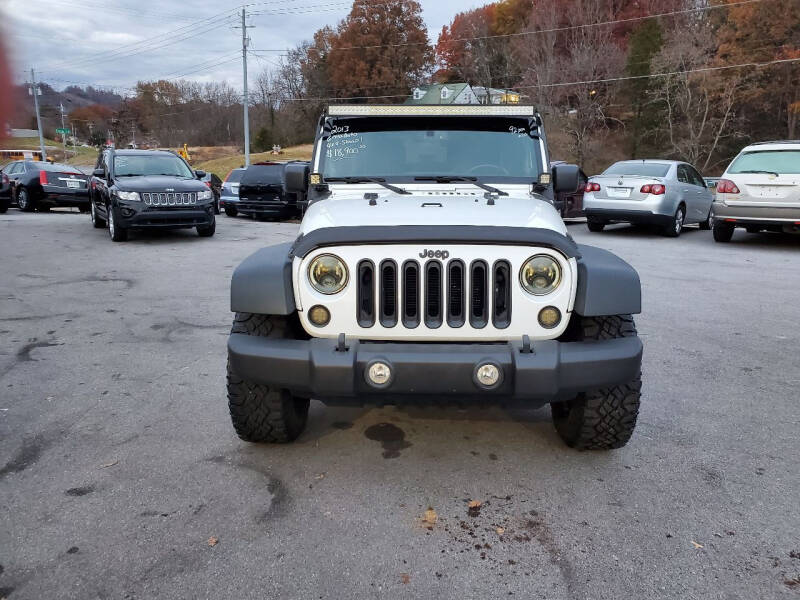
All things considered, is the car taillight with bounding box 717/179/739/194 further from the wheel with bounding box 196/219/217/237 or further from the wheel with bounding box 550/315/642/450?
the wheel with bounding box 550/315/642/450

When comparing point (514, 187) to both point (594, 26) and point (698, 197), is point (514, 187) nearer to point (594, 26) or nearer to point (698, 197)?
point (698, 197)

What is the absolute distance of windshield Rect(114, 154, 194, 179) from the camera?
1250 cm

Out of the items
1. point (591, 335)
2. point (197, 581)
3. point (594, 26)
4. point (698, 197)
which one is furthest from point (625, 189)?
point (594, 26)

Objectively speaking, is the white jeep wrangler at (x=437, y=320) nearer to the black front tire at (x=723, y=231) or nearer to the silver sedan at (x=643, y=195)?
the black front tire at (x=723, y=231)

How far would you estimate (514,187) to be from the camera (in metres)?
4.29

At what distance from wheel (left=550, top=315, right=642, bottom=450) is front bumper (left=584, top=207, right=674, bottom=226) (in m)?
10.6

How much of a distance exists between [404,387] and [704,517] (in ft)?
4.81

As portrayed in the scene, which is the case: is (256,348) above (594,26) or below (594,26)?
below

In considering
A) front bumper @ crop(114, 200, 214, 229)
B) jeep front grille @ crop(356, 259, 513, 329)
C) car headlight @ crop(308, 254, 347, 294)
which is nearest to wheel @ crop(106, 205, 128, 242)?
front bumper @ crop(114, 200, 214, 229)

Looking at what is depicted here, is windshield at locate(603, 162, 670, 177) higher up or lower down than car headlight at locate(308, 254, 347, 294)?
higher up

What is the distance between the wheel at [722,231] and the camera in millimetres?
12414

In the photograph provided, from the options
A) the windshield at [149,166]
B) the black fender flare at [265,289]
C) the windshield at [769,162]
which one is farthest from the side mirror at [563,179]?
the windshield at [149,166]

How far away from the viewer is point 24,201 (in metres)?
19.4

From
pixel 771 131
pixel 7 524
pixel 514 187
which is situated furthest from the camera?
pixel 771 131
